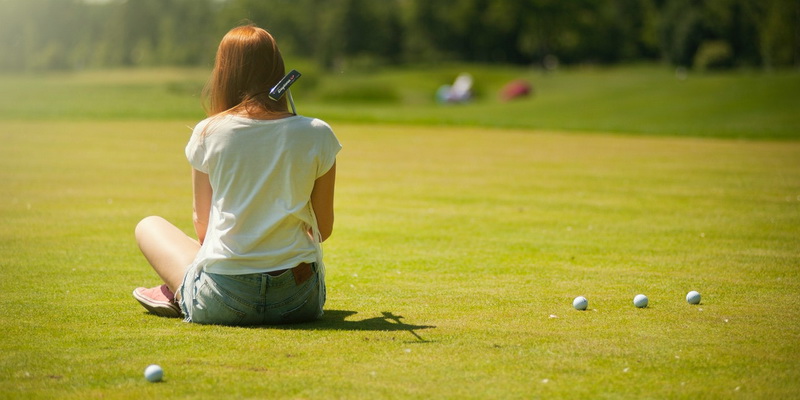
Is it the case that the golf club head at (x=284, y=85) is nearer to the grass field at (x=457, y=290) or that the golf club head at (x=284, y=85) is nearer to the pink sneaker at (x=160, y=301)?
the grass field at (x=457, y=290)

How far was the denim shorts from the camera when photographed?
6.44m

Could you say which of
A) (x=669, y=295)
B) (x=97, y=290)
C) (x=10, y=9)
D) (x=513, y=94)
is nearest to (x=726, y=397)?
(x=669, y=295)

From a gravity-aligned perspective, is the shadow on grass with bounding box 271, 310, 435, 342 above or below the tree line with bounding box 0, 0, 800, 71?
above

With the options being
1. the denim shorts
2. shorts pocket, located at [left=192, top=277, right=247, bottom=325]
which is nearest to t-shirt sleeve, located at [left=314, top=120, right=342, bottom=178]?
the denim shorts

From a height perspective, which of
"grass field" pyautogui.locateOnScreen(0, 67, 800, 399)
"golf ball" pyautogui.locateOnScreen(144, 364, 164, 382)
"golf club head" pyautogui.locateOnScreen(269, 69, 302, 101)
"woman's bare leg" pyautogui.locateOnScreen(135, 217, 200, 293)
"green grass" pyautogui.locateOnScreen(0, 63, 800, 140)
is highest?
"golf club head" pyautogui.locateOnScreen(269, 69, 302, 101)

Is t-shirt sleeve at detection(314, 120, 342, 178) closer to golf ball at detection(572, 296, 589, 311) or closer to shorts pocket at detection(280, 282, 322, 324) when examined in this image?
shorts pocket at detection(280, 282, 322, 324)

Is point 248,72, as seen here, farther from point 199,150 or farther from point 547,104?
point 547,104

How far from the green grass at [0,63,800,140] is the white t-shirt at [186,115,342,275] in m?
26.8

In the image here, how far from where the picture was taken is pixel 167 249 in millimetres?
6945

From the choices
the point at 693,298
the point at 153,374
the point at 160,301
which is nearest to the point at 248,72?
the point at 160,301

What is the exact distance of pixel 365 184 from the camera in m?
16.7

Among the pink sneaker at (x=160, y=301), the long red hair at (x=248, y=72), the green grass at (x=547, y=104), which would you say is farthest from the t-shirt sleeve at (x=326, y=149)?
the green grass at (x=547, y=104)

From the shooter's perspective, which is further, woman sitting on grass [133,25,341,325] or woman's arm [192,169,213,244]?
woman's arm [192,169,213,244]

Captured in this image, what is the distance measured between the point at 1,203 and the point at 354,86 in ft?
178
